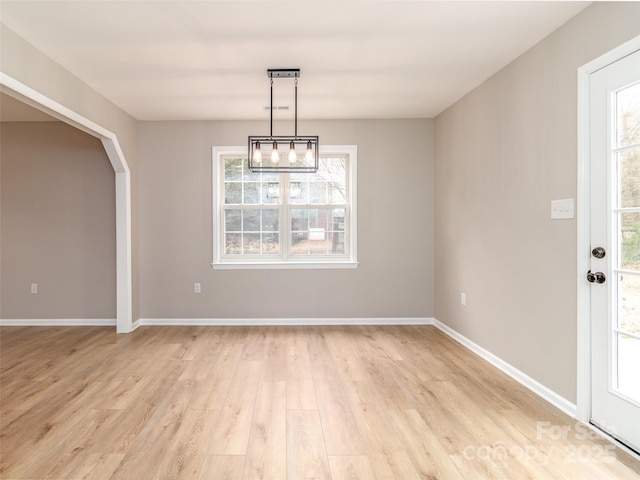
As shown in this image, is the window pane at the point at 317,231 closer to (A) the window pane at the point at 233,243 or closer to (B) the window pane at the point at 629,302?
(A) the window pane at the point at 233,243

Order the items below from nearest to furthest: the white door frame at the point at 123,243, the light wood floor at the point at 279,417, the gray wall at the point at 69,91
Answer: the light wood floor at the point at 279,417 < the gray wall at the point at 69,91 < the white door frame at the point at 123,243

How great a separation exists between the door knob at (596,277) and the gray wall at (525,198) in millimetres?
119

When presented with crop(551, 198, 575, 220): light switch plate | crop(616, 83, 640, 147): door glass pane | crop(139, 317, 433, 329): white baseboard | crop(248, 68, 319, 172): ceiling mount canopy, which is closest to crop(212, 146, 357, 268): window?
crop(248, 68, 319, 172): ceiling mount canopy

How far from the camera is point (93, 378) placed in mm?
3039

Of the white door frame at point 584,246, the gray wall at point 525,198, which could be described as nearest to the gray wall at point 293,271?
the gray wall at point 525,198

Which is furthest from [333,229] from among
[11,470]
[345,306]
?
[11,470]

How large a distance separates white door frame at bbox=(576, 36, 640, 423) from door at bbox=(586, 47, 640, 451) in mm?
28

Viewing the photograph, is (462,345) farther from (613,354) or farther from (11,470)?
(11,470)

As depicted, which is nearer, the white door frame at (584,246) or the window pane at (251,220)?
the white door frame at (584,246)

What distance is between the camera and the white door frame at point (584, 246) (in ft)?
7.47

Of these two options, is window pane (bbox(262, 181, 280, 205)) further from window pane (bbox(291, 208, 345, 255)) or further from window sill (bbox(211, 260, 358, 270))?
window sill (bbox(211, 260, 358, 270))

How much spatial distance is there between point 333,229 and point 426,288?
1.46 m

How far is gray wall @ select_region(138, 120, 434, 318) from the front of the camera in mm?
4707

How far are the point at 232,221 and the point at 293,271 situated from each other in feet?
3.50
